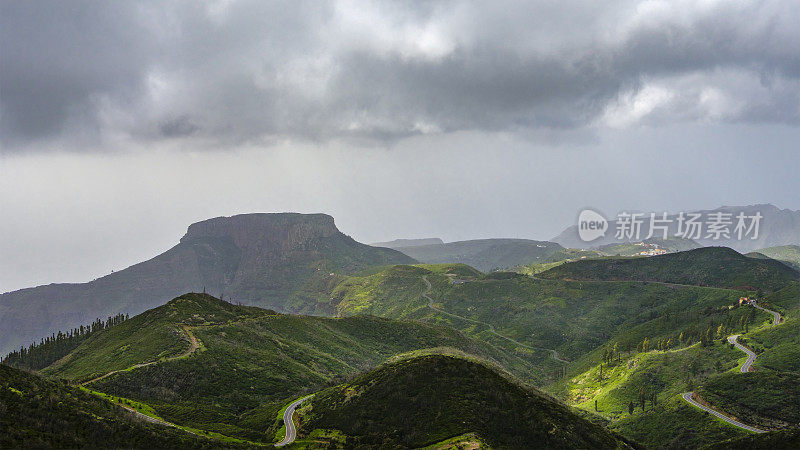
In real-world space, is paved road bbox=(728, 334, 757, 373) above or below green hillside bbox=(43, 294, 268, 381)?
below

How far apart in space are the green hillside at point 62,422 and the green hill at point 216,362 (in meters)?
24.5

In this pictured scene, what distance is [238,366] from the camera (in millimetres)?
119500

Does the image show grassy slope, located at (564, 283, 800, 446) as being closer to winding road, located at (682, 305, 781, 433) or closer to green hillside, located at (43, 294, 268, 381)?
winding road, located at (682, 305, 781, 433)

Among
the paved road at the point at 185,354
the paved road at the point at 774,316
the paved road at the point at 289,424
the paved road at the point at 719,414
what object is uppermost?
the paved road at the point at 185,354

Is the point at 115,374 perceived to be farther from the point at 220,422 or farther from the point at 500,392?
the point at 500,392

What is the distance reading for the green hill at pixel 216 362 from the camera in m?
Result: 91.1

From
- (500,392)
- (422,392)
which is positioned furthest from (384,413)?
(500,392)

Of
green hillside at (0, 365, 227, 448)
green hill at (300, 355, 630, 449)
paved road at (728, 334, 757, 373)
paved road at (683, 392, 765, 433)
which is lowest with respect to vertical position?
paved road at (683, 392, 765, 433)

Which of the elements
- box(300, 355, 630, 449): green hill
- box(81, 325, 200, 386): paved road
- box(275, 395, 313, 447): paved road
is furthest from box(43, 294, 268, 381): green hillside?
box(300, 355, 630, 449): green hill

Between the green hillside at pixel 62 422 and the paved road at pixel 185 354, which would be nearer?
the green hillside at pixel 62 422

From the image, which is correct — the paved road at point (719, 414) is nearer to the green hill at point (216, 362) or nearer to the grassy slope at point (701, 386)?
the grassy slope at point (701, 386)

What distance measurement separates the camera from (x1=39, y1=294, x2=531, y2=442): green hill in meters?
91.1

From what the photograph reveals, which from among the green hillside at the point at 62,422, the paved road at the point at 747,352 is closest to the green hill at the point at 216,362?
the green hillside at the point at 62,422

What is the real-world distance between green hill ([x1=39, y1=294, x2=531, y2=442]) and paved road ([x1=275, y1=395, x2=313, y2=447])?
8.73ft
